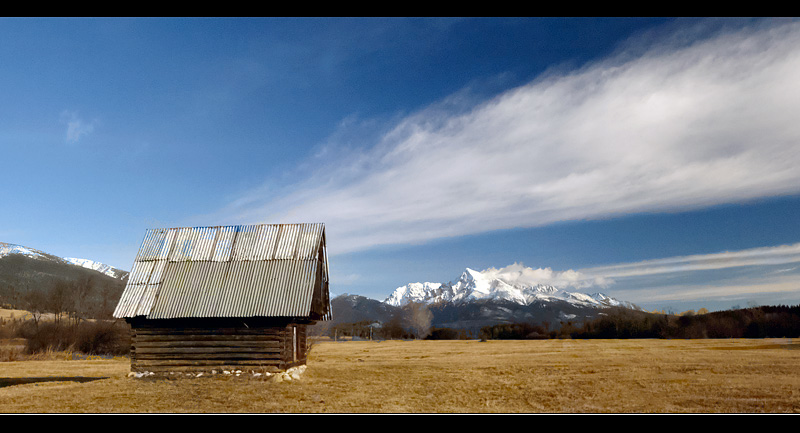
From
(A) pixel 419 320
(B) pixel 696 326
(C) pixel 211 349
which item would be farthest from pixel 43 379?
(A) pixel 419 320

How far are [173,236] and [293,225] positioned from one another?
654 centimetres

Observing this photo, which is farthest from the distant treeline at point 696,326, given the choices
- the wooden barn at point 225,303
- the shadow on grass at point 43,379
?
the shadow on grass at point 43,379

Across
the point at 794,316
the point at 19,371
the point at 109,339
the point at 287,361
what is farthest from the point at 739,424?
the point at 794,316

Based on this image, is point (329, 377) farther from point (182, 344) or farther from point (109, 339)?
point (109, 339)

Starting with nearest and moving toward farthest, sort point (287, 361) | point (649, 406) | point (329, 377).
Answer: point (649, 406) → point (287, 361) → point (329, 377)

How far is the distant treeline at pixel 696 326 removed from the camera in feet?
220

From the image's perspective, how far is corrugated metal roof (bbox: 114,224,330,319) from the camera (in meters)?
22.5

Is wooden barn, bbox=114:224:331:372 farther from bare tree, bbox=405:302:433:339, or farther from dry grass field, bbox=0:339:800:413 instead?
bare tree, bbox=405:302:433:339

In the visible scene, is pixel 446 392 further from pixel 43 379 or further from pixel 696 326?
pixel 696 326

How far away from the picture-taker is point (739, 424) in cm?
227

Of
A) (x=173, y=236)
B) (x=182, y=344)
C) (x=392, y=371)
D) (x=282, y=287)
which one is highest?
(x=173, y=236)

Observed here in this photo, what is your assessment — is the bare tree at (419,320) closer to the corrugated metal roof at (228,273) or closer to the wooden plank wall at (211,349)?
the corrugated metal roof at (228,273)

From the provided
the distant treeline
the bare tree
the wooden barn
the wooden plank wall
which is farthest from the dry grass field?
the bare tree

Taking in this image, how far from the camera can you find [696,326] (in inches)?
2790
